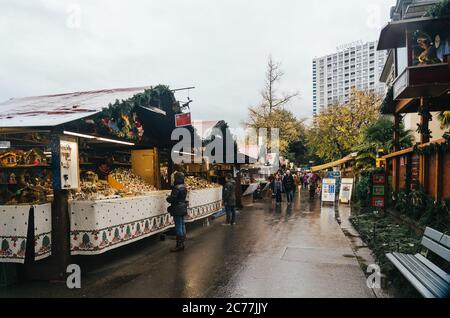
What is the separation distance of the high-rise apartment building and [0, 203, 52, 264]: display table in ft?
203

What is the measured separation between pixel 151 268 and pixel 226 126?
26.8 feet

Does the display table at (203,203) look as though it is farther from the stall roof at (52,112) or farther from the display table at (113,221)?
the stall roof at (52,112)

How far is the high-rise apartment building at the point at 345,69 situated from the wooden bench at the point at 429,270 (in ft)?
198

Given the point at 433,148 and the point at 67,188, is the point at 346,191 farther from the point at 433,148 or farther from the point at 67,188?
the point at 67,188

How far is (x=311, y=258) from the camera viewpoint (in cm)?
681

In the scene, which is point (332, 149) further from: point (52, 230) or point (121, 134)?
point (52, 230)

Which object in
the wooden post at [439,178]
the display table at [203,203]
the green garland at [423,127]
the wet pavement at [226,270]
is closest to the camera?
the wet pavement at [226,270]

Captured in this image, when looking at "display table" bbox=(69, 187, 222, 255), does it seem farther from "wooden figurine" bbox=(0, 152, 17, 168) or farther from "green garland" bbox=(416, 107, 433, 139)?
"green garland" bbox=(416, 107, 433, 139)

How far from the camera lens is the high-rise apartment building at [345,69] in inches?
2574

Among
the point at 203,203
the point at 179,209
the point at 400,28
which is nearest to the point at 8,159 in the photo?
the point at 179,209

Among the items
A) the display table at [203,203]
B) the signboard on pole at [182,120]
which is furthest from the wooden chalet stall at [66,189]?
the display table at [203,203]

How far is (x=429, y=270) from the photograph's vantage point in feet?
14.3

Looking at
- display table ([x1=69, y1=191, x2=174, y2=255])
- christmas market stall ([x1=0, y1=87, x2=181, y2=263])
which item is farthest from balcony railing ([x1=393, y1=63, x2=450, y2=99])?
display table ([x1=69, y1=191, x2=174, y2=255])

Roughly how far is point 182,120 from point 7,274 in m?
5.79
